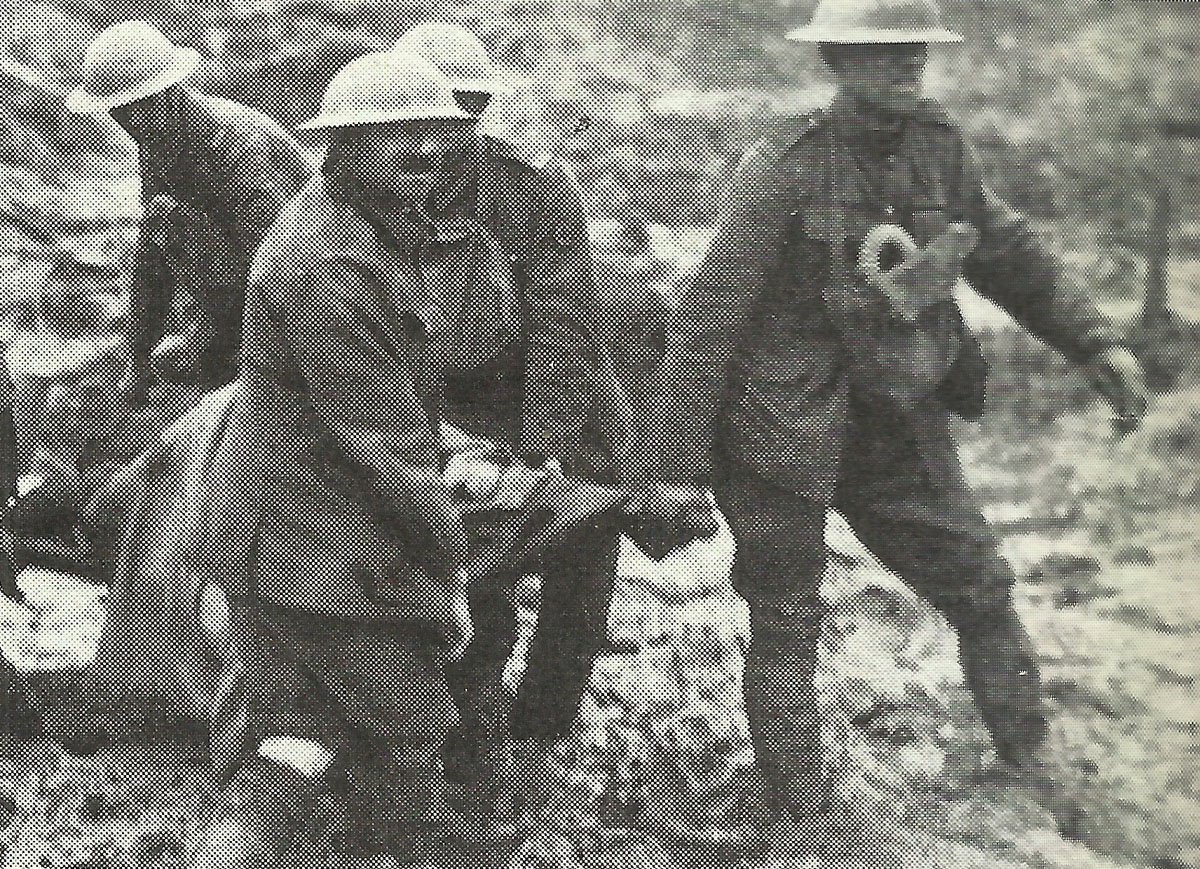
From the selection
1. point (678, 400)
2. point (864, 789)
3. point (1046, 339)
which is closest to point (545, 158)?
point (678, 400)

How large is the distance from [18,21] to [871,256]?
1.55 m

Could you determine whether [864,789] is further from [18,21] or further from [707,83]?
[18,21]

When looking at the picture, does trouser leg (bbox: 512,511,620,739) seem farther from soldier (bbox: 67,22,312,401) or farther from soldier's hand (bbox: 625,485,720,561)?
soldier (bbox: 67,22,312,401)

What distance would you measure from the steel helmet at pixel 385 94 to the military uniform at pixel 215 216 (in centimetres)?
9

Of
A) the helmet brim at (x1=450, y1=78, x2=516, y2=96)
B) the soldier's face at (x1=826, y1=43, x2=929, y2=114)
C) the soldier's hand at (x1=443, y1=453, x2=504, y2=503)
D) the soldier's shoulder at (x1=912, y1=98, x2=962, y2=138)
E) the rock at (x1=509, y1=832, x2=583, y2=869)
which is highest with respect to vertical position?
the soldier's face at (x1=826, y1=43, x2=929, y2=114)

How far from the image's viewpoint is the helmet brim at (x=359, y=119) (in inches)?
74.4

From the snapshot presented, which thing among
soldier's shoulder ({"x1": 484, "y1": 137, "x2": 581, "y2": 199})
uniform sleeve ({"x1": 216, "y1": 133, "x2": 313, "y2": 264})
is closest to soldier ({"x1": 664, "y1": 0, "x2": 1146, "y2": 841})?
soldier's shoulder ({"x1": 484, "y1": 137, "x2": 581, "y2": 199})

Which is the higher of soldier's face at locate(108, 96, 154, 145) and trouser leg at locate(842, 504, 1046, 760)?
soldier's face at locate(108, 96, 154, 145)

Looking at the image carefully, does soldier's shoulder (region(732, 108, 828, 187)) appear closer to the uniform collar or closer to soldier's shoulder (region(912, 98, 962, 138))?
the uniform collar

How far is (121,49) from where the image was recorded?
1916mm

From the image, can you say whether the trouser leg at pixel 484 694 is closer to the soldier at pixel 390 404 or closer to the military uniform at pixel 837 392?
the soldier at pixel 390 404

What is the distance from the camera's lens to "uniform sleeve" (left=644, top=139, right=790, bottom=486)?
1879 mm

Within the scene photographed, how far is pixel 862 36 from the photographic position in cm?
188

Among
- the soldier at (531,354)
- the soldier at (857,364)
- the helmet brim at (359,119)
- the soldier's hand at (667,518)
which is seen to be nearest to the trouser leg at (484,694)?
the soldier at (531,354)
